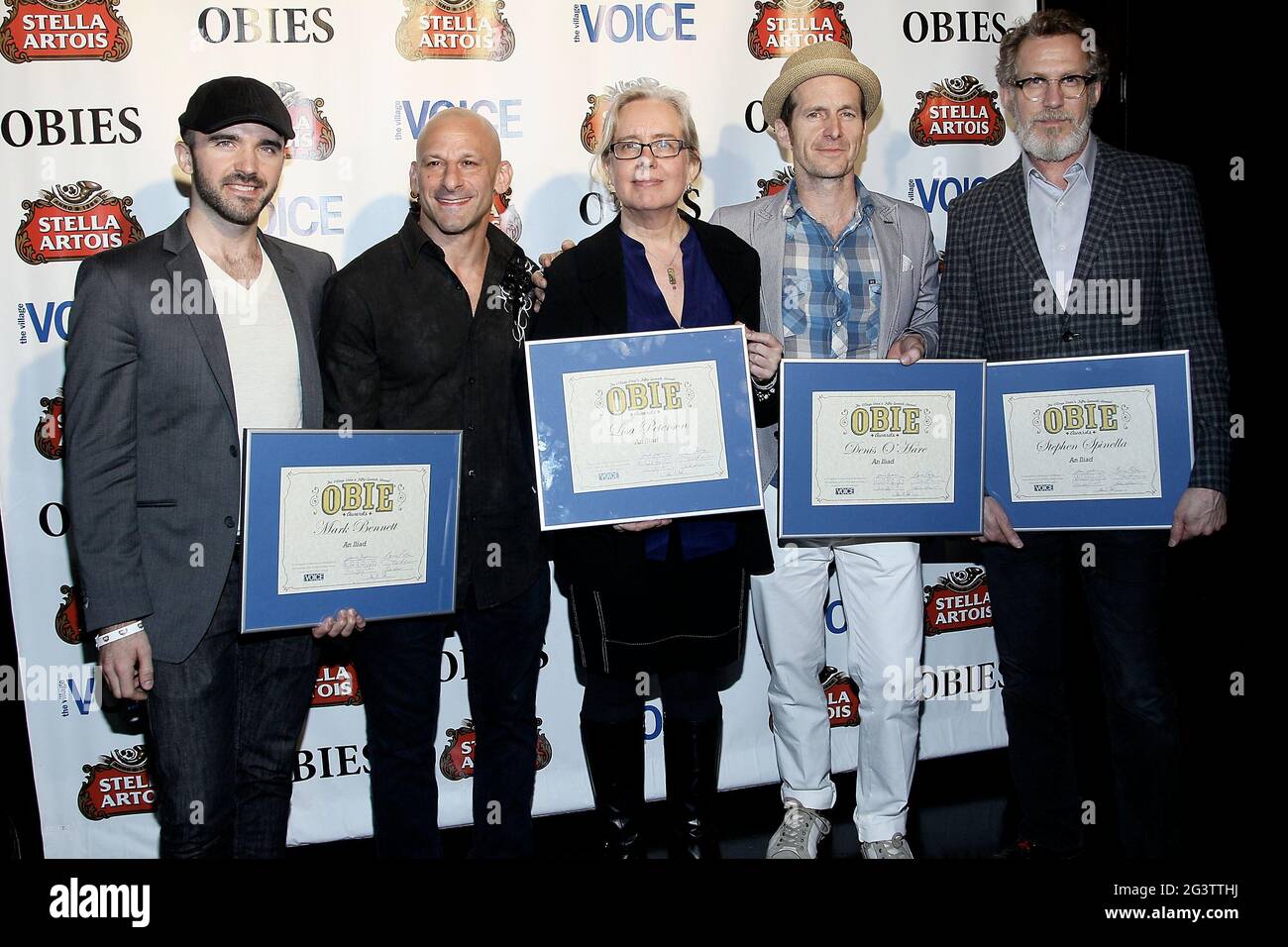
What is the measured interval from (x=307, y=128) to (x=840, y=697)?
2.72 metres

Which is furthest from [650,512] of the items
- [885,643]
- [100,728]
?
[100,728]

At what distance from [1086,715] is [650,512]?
2034 millimetres

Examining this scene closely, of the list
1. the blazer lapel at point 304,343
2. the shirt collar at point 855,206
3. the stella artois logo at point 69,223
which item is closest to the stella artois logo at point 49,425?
the stella artois logo at point 69,223

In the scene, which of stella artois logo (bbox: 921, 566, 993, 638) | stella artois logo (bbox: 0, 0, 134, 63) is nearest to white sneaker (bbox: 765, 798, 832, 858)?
stella artois logo (bbox: 921, 566, 993, 638)

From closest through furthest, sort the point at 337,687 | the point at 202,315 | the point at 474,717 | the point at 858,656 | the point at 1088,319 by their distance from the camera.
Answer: the point at 202,315 < the point at 1088,319 < the point at 474,717 < the point at 858,656 < the point at 337,687

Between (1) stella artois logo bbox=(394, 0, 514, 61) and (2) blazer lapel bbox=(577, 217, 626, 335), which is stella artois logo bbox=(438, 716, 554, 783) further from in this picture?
(1) stella artois logo bbox=(394, 0, 514, 61)

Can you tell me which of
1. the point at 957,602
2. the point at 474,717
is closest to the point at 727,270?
the point at 474,717

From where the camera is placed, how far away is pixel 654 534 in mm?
2521

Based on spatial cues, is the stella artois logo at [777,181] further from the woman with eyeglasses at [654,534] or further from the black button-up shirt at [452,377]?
the black button-up shirt at [452,377]

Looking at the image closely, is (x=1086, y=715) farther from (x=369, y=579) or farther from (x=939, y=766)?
(x=369, y=579)

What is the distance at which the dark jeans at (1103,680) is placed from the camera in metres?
2.53

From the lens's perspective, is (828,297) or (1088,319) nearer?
(1088,319)

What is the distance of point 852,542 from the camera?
2.68 meters

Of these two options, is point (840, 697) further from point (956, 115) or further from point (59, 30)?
point (59, 30)
